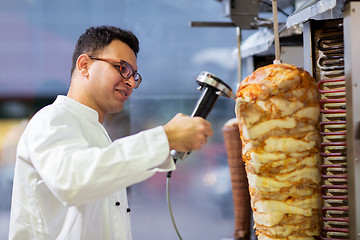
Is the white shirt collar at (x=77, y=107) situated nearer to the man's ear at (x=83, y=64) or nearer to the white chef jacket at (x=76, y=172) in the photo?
the white chef jacket at (x=76, y=172)

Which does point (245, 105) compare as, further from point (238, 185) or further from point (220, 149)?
point (220, 149)

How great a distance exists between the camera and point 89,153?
3.58 ft

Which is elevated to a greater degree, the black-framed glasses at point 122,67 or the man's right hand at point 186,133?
the black-framed glasses at point 122,67

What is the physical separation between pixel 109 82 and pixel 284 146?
2.05 feet

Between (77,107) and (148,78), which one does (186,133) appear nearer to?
(77,107)

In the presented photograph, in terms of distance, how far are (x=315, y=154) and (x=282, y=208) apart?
205 mm

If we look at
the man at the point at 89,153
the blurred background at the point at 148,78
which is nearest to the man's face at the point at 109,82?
the man at the point at 89,153

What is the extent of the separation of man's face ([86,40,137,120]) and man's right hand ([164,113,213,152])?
0.37 m

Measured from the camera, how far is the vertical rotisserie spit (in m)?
1.35

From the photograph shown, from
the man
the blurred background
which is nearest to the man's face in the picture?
the man

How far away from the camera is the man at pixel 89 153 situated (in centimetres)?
109

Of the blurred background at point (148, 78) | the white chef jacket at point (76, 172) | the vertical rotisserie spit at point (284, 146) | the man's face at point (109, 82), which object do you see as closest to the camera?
the white chef jacket at point (76, 172)

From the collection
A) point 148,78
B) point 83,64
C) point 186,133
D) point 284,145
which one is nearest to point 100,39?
point 83,64

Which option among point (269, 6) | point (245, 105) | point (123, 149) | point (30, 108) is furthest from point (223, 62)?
point (123, 149)
